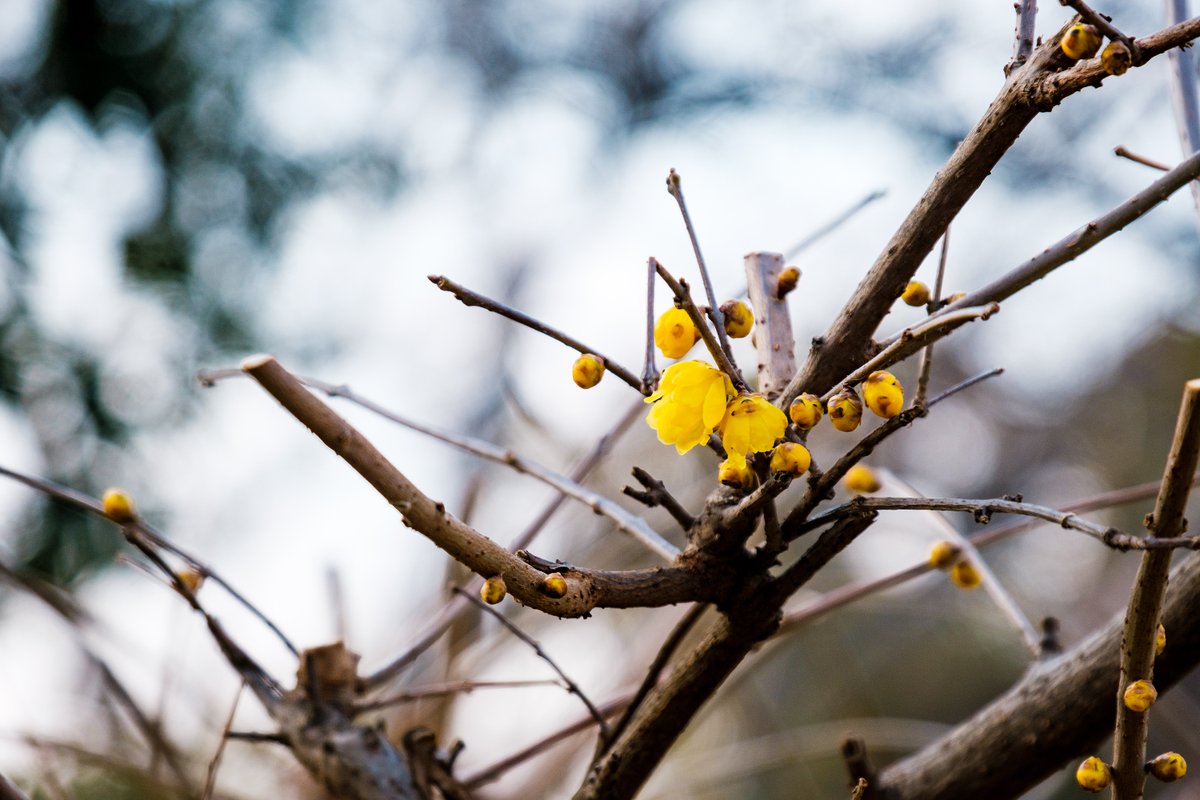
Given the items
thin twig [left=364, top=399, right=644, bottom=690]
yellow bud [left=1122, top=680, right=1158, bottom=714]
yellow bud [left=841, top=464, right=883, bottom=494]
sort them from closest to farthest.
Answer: yellow bud [left=1122, top=680, right=1158, bottom=714] < yellow bud [left=841, top=464, right=883, bottom=494] < thin twig [left=364, top=399, right=644, bottom=690]

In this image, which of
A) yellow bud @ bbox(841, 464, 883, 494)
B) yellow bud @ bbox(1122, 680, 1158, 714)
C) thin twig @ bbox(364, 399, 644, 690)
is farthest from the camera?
thin twig @ bbox(364, 399, 644, 690)

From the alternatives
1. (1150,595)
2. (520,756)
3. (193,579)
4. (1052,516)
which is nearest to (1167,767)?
(1150,595)

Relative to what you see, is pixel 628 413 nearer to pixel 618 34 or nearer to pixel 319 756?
pixel 319 756

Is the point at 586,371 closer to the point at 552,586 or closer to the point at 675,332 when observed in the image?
the point at 675,332

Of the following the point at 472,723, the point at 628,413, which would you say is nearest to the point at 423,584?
the point at 472,723

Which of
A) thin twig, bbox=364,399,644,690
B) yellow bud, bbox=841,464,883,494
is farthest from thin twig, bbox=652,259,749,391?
thin twig, bbox=364,399,644,690

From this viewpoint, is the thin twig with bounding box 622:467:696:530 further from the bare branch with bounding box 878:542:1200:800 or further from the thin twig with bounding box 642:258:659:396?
the bare branch with bounding box 878:542:1200:800
